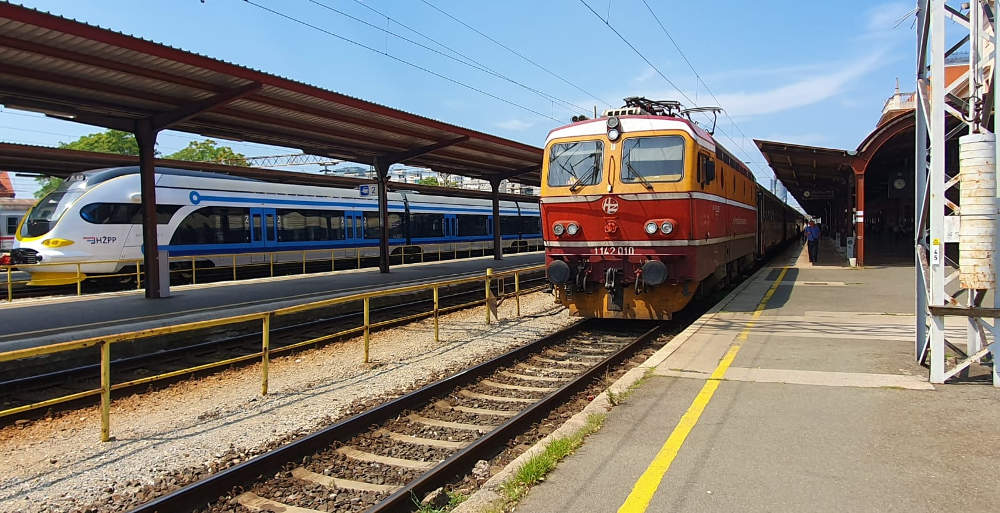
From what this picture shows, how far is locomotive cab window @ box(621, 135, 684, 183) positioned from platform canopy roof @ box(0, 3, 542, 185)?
6.58 meters

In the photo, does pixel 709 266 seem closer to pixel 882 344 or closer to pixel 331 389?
pixel 882 344

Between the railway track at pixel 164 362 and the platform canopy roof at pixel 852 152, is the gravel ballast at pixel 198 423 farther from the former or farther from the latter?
the platform canopy roof at pixel 852 152

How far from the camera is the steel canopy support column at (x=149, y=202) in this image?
13.0 m

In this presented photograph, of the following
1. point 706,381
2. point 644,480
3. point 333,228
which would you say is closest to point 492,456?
point 644,480

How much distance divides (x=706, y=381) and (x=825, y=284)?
10738 mm

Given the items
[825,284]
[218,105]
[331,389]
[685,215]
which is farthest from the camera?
[825,284]

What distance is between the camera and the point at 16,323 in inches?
413

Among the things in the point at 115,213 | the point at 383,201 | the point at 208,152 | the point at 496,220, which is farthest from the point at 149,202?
the point at 208,152

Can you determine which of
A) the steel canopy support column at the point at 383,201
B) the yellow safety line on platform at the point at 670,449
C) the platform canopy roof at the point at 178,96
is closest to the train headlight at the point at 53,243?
the platform canopy roof at the point at 178,96

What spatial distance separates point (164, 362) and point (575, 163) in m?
7.24

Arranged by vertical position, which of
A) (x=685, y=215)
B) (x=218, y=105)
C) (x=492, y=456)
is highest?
(x=218, y=105)

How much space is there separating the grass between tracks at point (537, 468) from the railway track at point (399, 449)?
26.5 inches

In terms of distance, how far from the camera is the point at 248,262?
20062mm

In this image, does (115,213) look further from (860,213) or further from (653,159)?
(860,213)
